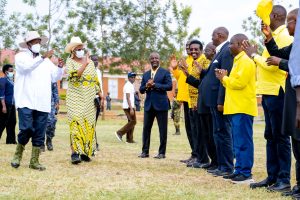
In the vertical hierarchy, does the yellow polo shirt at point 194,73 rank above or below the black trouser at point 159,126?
above

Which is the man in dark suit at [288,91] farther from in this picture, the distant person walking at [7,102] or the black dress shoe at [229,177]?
the distant person walking at [7,102]

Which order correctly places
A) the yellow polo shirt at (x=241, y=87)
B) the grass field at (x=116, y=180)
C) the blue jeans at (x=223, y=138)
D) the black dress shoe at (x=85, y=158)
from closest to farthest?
1. the grass field at (x=116, y=180)
2. the yellow polo shirt at (x=241, y=87)
3. the blue jeans at (x=223, y=138)
4. the black dress shoe at (x=85, y=158)

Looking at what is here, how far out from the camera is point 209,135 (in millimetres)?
8703

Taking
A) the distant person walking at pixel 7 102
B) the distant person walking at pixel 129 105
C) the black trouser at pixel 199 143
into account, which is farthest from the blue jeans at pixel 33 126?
the distant person walking at pixel 129 105

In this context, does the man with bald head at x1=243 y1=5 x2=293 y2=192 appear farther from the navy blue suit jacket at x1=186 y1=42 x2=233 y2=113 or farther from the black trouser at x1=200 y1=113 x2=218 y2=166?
the black trouser at x1=200 y1=113 x2=218 y2=166

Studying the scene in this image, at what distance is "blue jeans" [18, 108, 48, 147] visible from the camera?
26.4 ft

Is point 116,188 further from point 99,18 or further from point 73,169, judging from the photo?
point 99,18

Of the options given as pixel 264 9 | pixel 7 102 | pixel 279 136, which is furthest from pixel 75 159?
pixel 7 102

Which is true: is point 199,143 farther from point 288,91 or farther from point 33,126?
point 288,91

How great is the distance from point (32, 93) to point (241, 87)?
3.18 metres

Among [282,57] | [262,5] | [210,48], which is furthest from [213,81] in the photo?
[262,5]

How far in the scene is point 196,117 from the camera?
30.4 ft

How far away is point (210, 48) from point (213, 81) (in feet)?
3.25

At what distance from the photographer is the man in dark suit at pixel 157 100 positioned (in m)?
10.5
